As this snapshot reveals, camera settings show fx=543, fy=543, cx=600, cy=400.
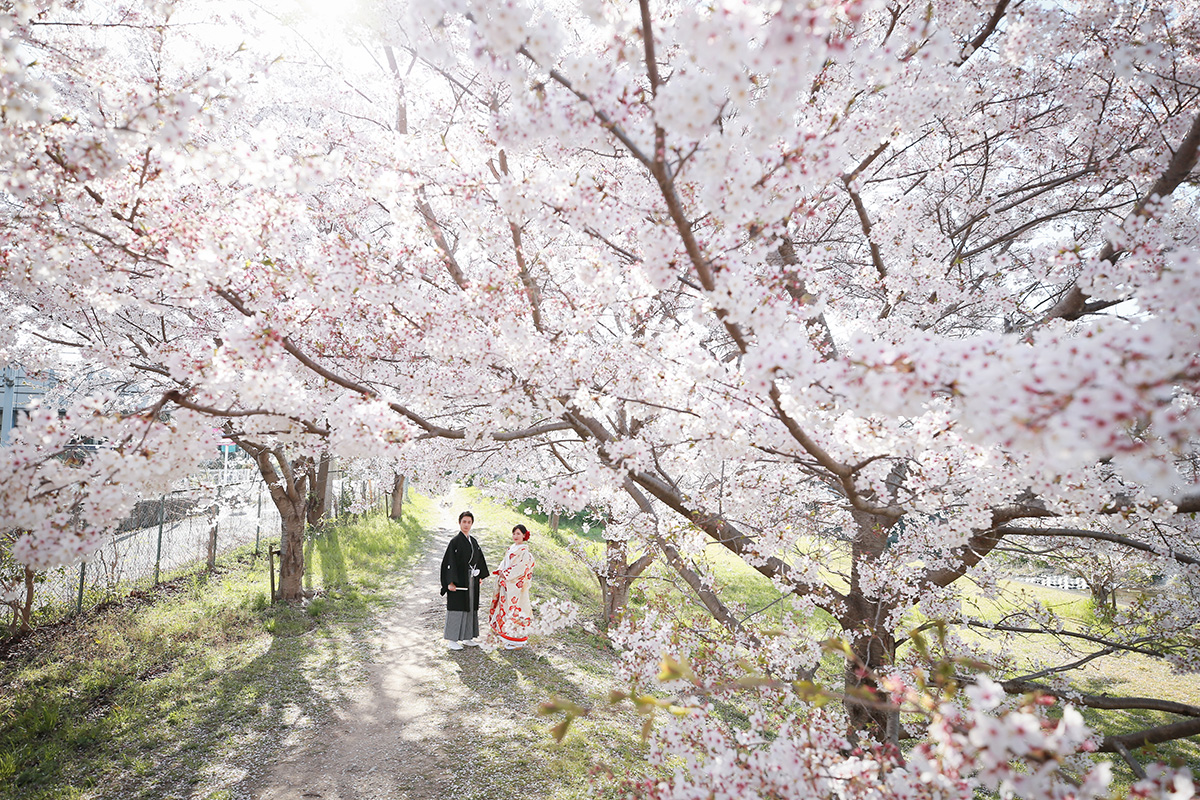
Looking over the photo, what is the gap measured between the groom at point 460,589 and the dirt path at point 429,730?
0.21 meters

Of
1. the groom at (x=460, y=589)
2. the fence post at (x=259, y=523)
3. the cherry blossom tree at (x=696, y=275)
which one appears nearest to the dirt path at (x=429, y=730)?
the groom at (x=460, y=589)

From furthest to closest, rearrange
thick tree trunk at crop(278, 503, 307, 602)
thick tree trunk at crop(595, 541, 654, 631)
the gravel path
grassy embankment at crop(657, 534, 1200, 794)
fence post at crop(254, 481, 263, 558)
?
fence post at crop(254, 481, 263, 558) → thick tree trunk at crop(278, 503, 307, 602) → thick tree trunk at crop(595, 541, 654, 631) → grassy embankment at crop(657, 534, 1200, 794) → the gravel path

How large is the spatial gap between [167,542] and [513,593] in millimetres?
6074

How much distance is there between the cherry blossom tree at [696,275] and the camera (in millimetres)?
1617

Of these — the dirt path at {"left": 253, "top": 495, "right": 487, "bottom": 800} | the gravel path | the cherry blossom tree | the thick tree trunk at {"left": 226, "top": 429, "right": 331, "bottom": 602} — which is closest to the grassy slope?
the gravel path

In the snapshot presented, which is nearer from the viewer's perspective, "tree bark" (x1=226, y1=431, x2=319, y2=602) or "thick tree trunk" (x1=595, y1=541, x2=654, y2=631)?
"thick tree trunk" (x1=595, y1=541, x2=654, y2=631)

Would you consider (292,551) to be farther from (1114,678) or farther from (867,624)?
(1114,678)

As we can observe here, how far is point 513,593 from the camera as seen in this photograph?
7141 millimetres

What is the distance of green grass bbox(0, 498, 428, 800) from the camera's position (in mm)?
4039

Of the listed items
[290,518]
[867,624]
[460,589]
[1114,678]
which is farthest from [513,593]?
[1114,678]

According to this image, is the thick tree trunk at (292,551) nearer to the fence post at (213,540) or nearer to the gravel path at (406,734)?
the gravel path at (406,734)

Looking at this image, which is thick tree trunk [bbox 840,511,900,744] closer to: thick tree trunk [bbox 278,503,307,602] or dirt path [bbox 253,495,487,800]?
dirt path [bbox 253,495,487,800]

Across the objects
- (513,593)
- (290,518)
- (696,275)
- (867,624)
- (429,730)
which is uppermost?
(696,275)

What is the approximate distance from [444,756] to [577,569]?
8.94 meters
